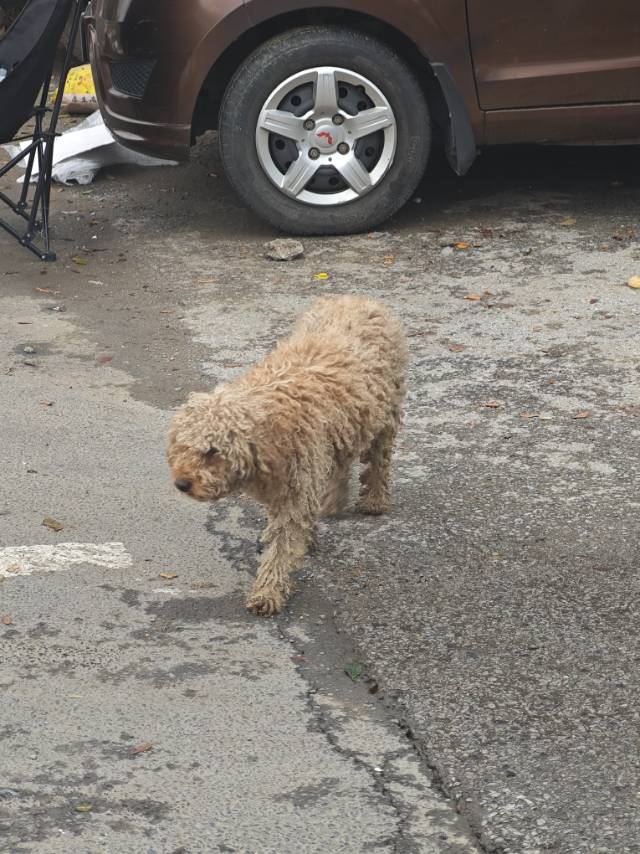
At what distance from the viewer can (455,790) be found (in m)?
3.41

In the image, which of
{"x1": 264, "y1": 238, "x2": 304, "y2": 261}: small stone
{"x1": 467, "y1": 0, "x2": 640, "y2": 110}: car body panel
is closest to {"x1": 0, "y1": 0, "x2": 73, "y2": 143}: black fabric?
{"x1": 264, "y1": 238, "x2": 304, "y2": 261}: small stone

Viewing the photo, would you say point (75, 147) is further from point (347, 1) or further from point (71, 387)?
point (71, 387)

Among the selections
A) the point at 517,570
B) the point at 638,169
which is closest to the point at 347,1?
the point at 638,169

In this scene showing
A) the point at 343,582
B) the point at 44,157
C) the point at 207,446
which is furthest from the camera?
the point at 44,157

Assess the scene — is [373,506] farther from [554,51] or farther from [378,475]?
[554,51]

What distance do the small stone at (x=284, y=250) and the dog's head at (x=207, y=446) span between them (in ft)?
12.3

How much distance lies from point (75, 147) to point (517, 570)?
20.0 feet

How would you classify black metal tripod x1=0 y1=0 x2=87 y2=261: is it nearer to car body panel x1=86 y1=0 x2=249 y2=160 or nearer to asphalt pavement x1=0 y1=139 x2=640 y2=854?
asphalt pavement x1=0 y1=139 x2=640 y2=854

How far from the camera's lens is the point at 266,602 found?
4.29 meters

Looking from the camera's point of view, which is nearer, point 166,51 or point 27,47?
point 27,47

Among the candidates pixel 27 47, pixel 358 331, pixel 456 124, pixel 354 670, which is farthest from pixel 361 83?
pixel 354 670

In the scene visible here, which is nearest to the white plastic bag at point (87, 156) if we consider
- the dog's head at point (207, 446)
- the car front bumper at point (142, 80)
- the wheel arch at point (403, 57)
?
the car front bumper at point (142, 80)

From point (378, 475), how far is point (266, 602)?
0.85m

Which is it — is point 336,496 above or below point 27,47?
below
